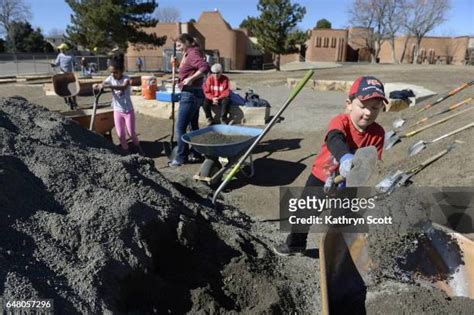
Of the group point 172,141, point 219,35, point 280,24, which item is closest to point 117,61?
point 172,141

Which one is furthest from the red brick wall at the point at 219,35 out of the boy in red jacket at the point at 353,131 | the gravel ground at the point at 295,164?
the boy in red jacket at the point at 353,131

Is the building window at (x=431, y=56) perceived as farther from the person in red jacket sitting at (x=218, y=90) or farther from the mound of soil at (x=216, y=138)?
the mound of soil at (x=216, y=138)

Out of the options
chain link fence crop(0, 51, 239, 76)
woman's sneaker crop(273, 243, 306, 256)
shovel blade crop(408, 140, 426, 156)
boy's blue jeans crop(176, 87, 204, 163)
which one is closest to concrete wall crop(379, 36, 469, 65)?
chain link fence crop(0, 51, 239, 76)

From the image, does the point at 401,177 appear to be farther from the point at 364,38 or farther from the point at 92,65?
the point at 364,38

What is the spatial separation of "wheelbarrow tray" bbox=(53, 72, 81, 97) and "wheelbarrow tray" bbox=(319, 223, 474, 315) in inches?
263

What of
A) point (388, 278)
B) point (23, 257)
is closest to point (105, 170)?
point (23, 257)

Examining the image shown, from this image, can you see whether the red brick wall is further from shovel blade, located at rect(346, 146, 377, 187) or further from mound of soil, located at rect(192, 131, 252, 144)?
shovel blade, located at rect(346, 146, 377, 187)

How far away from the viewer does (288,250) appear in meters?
3.71

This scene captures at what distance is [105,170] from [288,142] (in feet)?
17.4

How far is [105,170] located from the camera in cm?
348

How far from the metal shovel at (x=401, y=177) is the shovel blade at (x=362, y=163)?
1710 mm

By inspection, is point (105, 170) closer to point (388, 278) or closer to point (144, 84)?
point (388, 278)

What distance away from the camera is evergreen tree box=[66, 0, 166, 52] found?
93.2 feet

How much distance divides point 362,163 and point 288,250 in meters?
1.29
